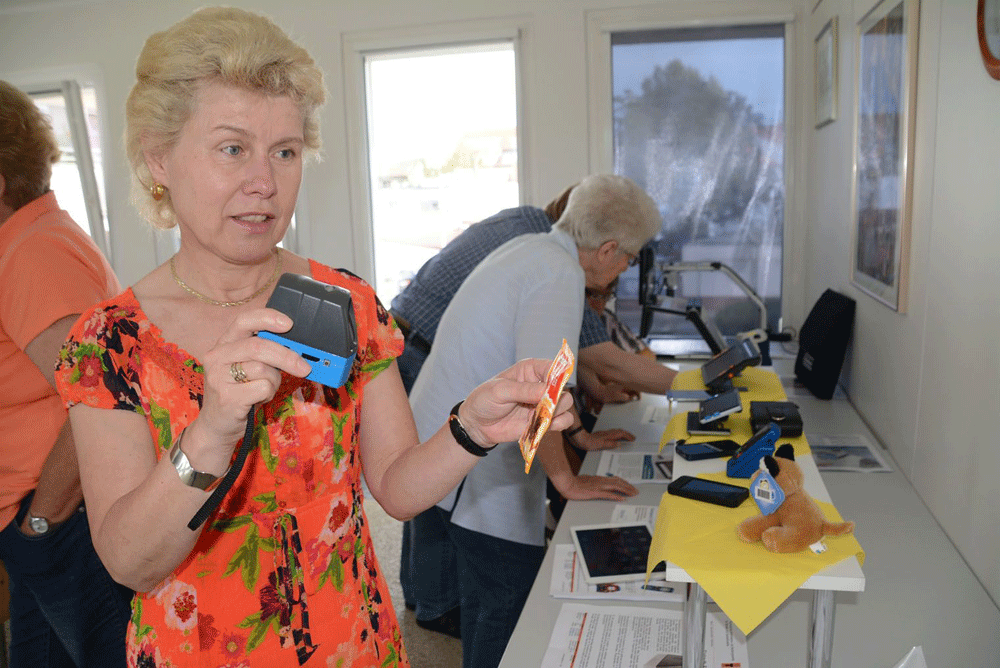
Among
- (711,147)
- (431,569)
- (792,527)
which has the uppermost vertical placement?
(711,147)

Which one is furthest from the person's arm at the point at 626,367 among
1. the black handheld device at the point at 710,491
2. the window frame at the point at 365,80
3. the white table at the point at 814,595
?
the window frame at the point at 365,80

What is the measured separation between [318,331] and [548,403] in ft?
0.83

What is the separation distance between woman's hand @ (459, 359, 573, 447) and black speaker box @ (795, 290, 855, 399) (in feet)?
6.45

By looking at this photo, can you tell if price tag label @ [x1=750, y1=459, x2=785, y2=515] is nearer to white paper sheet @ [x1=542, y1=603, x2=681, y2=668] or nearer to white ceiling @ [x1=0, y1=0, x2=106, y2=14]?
white paper sheet @ [x1=542, y1=603, x2=681, y2=668]

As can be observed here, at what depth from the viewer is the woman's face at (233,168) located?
93cm

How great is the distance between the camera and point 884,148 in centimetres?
208

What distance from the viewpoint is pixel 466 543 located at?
1791mm

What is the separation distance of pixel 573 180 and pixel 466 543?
8.63 ft

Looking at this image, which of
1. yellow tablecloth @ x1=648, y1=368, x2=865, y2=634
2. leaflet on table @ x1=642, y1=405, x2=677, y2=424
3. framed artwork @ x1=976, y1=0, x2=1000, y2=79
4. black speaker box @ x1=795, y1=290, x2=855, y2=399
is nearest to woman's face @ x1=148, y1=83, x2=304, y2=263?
yellow tablecloth @ x1=648, y1=368, x2=865, y2=634

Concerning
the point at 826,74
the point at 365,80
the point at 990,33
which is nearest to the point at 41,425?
the point at 990,33

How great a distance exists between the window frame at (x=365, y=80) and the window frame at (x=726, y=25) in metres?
0.37

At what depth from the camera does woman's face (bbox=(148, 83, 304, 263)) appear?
0.93 metres

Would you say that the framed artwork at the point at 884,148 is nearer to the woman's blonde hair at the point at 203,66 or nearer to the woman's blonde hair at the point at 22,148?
the woman's blonde hair at the point at 203,66

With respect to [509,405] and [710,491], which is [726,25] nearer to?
[710,491]
